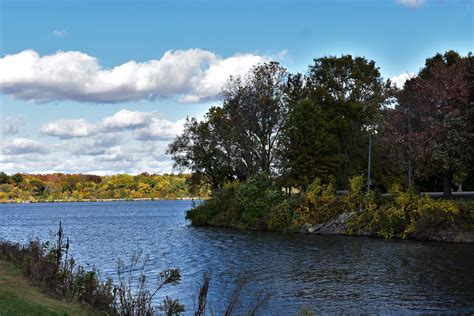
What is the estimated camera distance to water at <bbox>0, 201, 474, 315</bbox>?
2245 cm

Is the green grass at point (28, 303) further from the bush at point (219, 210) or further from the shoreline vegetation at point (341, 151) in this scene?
the bush at point (219, 210)

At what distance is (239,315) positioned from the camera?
65.2ft

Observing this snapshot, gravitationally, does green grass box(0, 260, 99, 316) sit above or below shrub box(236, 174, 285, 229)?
below

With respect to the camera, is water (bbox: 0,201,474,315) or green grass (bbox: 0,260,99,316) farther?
water (bbox: 0,201,474,315)

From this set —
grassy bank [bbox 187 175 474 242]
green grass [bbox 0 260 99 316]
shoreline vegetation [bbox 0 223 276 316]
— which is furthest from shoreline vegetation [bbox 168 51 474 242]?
green grass [bbox 0 260 99 316]

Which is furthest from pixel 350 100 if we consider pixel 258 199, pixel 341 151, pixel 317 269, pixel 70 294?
pixel 70 294

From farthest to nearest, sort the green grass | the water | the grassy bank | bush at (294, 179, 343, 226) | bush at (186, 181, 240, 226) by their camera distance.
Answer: bush at (186, 181, 240, 226)
bush at (294, 179, 343, 226)
the grassy bank
the water
the green grass

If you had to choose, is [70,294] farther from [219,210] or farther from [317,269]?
[219,210]

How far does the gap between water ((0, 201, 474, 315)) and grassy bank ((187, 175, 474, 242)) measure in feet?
9.16

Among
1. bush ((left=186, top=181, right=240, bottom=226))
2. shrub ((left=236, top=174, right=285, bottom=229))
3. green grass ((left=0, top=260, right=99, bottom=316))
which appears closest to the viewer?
green grass ((left=0, top=260, right=99, bottom=316))

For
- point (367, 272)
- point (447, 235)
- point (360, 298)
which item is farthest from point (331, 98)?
point (360, 298)

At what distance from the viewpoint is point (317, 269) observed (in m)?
31.2

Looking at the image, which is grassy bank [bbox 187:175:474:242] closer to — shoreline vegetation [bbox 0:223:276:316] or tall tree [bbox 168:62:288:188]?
tall tree [bbox 168:62:288:188]

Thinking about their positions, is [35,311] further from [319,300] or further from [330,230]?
[330,230]
